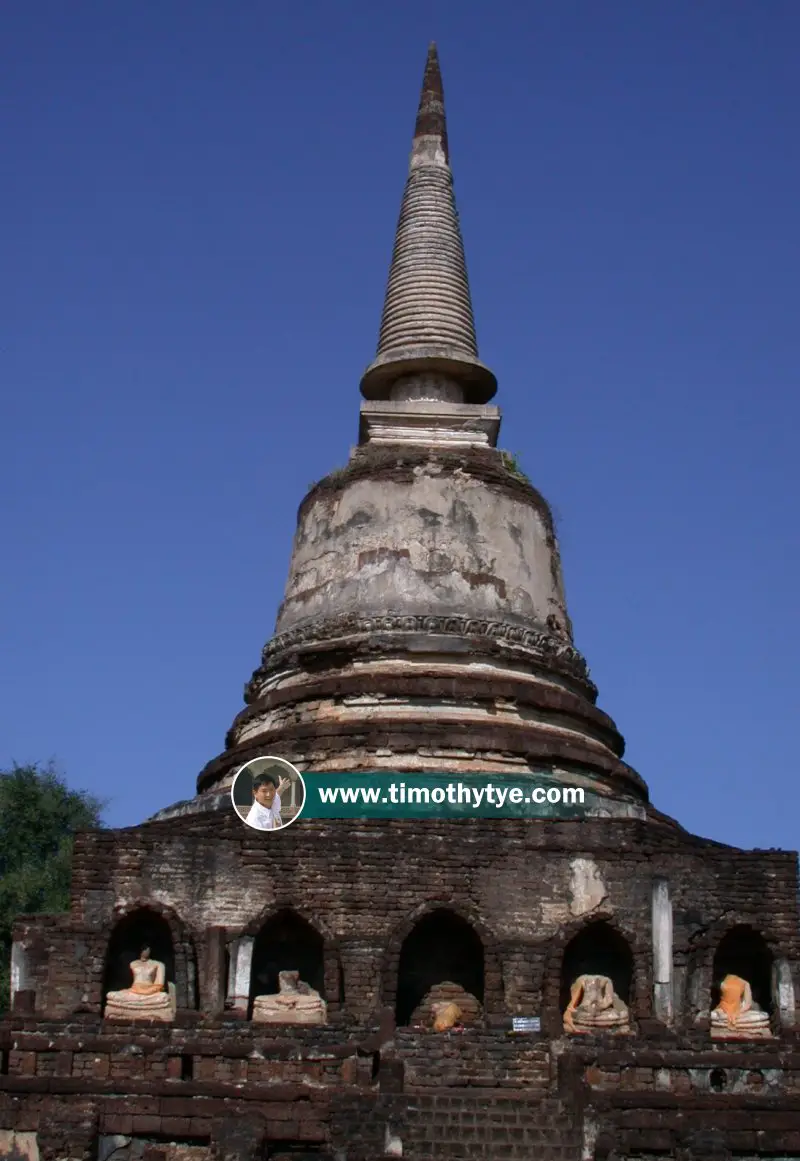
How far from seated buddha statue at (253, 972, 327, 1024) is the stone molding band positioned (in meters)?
5.15

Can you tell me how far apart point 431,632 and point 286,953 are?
4767mm

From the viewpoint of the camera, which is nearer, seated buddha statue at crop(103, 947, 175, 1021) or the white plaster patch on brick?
seated buddha statue at crop(103, 947, 175, 1021)

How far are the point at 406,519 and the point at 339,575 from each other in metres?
1.14

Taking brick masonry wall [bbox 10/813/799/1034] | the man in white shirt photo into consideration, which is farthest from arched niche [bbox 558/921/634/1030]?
the man in white shirt photo

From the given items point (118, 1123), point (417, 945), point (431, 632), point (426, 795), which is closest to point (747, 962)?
point (417, 945)

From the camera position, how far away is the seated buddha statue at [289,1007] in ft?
56.7

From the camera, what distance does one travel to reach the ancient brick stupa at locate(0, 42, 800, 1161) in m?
15.7

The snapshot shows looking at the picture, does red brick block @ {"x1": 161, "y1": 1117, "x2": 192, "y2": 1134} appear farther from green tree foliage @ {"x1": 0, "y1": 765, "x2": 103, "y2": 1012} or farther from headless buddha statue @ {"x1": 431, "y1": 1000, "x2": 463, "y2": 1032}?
green tree foliage @ {"x1": 0, "y1": 765, "x2": 103, "y2": 1012}

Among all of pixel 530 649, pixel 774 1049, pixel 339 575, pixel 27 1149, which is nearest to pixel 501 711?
pixel 530 649

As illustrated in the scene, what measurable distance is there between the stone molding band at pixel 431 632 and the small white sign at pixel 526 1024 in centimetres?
549

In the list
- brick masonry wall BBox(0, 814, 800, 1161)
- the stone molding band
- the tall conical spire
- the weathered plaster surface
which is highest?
the tall conical spire

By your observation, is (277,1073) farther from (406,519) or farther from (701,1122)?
(406,519)

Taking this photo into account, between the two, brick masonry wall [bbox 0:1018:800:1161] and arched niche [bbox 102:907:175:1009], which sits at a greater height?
arched niche [bbox 102:907:175:1009]

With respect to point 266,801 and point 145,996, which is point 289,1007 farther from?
point 266,801
